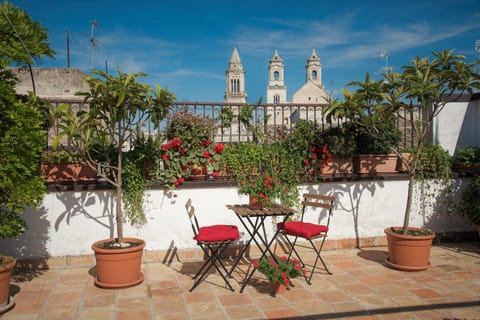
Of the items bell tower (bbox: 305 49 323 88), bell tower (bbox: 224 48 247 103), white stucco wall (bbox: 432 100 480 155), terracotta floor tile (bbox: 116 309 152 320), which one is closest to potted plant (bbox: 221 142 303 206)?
terracotta floor tile (bbox: 116 309 152 320)

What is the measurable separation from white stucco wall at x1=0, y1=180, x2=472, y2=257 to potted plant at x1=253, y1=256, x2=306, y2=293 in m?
1.30

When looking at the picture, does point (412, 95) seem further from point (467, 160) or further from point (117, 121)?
point (117, 121)

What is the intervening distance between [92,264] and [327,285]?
2.74 metres

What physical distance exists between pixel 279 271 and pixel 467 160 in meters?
3.81

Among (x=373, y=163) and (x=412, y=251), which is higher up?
(x=373, y=163)

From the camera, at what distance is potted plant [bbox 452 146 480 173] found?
5.62 m

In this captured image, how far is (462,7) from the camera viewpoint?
734 centimetres

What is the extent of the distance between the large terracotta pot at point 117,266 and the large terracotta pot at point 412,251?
2877 millimetres

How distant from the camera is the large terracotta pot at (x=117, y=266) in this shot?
3.78m

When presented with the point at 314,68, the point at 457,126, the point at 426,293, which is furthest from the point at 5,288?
the point at 314,68

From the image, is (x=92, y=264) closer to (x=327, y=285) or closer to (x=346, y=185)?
(x=327, y=285)

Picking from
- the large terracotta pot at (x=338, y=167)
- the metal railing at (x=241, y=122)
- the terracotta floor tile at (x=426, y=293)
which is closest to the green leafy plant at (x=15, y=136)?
the metal railing at (x=241, y=122)

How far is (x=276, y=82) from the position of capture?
260 ft

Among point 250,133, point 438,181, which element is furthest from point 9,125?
point 438,181
